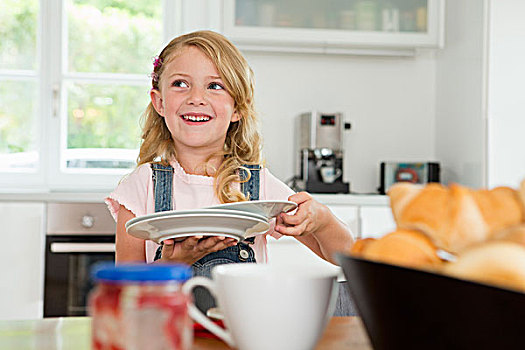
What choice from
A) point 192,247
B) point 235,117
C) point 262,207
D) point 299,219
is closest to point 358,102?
point 235,117

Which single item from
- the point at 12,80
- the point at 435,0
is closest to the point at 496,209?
the point at 435,0

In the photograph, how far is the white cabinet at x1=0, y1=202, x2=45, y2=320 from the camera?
8.39 ft

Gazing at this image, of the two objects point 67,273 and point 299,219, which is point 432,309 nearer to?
point 299,219

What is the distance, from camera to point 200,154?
1.50m

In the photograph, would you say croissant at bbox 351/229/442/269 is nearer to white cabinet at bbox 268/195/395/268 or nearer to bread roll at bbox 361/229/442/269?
bread roll at bbox 361/229/442/269

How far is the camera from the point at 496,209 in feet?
1.43

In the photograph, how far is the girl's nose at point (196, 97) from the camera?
1417 millimetres

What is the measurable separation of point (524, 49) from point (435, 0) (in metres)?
0.52

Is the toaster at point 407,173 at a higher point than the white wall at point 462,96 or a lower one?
lower

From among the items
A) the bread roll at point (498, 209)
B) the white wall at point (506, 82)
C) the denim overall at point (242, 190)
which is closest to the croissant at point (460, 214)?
the bread roll at point (498, 209)

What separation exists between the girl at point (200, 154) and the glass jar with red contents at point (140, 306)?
93cm

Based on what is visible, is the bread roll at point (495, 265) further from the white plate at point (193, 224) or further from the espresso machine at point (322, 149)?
the espresso machine at point (322, 149)

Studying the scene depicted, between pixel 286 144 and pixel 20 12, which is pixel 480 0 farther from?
pixel 20 12

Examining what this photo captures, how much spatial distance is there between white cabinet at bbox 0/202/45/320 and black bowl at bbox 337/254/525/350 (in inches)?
91.4
